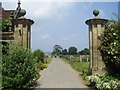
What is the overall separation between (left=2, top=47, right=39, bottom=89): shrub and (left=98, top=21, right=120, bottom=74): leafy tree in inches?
154

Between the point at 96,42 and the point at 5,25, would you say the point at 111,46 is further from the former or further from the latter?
the point at 5,25

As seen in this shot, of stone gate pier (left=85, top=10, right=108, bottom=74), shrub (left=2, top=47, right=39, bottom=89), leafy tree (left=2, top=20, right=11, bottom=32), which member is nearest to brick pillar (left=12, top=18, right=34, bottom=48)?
shrub (left=2, top=47, right=39, bottom=89)

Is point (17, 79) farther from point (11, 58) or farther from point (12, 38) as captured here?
point (12, 38)

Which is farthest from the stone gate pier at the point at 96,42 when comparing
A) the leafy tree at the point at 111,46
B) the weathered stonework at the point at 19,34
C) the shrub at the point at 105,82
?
the weathered stonework at the point at 19,34

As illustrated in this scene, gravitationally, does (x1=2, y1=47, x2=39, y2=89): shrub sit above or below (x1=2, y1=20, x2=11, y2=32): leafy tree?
below

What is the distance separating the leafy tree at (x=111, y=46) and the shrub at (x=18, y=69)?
3917 millimetres

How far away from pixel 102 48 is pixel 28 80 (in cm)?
427

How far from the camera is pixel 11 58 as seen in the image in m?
14.3

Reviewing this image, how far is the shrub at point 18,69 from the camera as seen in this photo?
1402cm

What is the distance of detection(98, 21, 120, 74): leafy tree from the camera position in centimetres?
1515

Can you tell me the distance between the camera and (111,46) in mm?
15375

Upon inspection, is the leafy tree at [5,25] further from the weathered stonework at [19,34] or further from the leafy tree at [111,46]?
the leafy tree at [111,46]

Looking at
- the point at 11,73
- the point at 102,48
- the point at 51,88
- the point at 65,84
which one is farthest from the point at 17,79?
the point at 102,48

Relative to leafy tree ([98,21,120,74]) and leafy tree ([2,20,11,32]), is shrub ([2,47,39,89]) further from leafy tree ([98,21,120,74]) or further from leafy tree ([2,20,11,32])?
leafy tree ([2,20,11,32])
